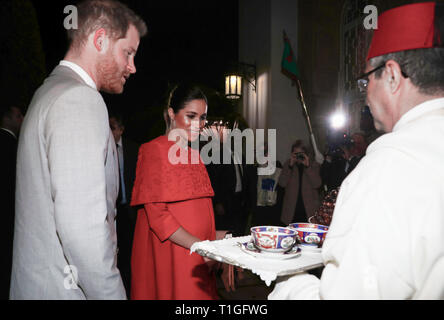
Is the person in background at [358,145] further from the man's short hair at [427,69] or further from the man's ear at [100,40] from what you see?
the man's ear at [100,40]

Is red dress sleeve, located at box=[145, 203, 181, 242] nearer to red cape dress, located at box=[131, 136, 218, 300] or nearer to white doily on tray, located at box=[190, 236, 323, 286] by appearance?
red cape dress, located at box=[131, 136, 218, 300]

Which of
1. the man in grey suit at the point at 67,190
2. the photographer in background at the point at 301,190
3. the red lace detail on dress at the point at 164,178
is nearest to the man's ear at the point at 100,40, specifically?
the man in grey suit at the point at 67,190

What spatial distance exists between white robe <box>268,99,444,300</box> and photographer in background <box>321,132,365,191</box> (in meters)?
3.37

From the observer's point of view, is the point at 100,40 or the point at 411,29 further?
the point at 100,40

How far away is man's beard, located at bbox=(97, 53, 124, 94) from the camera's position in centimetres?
109

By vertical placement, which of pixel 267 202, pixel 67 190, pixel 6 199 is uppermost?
pixel 67 190

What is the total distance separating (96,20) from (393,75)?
104 cm

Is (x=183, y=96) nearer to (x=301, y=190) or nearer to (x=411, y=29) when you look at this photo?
(x=411, y=29)

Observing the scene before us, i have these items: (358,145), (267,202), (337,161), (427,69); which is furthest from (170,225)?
(267,202)

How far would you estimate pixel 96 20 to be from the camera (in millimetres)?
1055

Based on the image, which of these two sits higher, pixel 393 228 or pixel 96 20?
pixel 96 20

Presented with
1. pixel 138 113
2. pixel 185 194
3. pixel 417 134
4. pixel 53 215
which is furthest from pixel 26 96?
pixel 138 113

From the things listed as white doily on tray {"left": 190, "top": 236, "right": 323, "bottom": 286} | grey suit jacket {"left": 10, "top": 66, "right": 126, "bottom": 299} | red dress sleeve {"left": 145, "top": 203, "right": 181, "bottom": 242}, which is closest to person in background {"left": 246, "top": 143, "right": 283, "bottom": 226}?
red dress sleeve {"left": 145, "top": 203, "right": 181, "bottom": 242}
